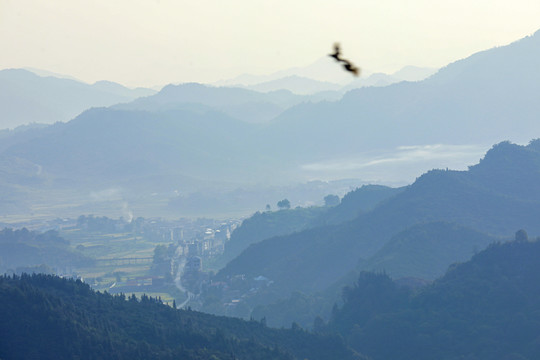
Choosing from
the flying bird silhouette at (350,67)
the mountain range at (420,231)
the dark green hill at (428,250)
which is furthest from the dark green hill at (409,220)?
the flying bird silhouette at (350,67)

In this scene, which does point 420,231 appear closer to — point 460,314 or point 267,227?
point 460,314

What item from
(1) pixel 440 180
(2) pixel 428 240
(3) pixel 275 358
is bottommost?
(3) pixel 275 358

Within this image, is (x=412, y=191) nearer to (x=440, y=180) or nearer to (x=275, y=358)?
(x=440, y=180)

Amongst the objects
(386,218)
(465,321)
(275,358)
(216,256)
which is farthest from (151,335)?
(216,256)

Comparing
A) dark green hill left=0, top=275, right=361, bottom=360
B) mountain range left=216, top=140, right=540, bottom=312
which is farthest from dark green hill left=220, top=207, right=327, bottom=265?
dark green hill left=0, top=275, right=361, bottom=360

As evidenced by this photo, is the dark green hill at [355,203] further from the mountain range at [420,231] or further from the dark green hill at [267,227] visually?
the mountain range at [420,231]
